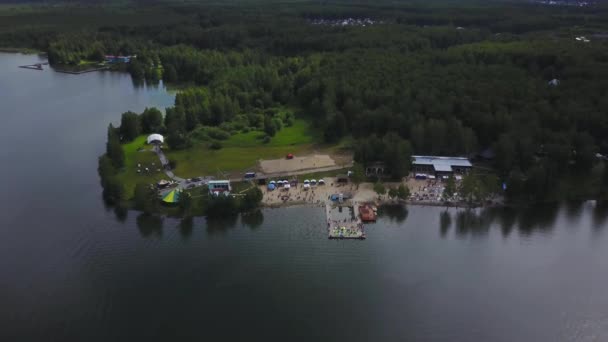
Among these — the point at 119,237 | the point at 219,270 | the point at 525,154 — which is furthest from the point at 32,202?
the point at 525,154

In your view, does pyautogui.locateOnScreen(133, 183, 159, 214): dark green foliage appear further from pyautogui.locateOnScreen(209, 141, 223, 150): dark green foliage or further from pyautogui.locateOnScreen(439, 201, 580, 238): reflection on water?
pyautogui.locateOnScreen(439, 201, 580, 238): reflection on water

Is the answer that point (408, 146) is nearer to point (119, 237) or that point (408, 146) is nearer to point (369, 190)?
point (369, 190)

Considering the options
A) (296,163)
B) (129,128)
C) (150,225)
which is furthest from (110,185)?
(296,163)

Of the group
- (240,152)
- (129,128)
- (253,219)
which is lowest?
(253,219)

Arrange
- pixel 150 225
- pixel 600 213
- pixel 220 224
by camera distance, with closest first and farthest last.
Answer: pixel 150 225 → pixel 220 224 → pixel 600 213

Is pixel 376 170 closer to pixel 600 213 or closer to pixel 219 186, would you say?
pixel 219 186
